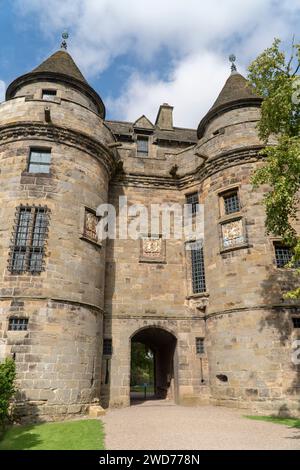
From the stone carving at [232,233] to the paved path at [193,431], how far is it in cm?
649

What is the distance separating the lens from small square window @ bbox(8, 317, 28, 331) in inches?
456

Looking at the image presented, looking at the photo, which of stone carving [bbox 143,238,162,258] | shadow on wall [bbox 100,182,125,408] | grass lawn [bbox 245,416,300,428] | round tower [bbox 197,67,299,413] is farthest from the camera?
stone carving [bbox 143,238,162,258]

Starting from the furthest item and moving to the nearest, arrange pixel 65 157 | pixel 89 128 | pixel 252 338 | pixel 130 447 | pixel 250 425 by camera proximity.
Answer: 1. pixel 89 128
2. pixel 65 157
3. pixel 252 338
4. pixel 250 425
5. pixel 130 447

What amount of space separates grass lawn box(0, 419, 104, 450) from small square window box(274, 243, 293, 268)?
897cm

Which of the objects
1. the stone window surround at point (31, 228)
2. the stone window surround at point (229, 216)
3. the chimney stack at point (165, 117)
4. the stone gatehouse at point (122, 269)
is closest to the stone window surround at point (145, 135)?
the stone gatehouse at point (122, 269)

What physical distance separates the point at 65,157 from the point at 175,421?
1037 cm

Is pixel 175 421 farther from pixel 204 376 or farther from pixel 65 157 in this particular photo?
pixel 65 157

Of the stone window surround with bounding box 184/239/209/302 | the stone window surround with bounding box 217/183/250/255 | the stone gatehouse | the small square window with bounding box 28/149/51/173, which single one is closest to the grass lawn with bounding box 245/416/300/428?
the stone gatehouse

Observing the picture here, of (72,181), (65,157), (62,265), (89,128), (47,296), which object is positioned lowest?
(47,296)

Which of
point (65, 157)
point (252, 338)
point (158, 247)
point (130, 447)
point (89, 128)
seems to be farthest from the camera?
point (158, 247)

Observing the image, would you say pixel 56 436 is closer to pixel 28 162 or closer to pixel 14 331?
pixel 14 331

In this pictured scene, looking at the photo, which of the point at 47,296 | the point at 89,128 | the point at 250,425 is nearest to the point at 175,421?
the point at 250,425

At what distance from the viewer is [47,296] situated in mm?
12164

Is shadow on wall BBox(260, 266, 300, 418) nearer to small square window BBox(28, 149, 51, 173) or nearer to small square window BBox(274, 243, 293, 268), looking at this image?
small square window BBox(274, 243, 293, 268)
